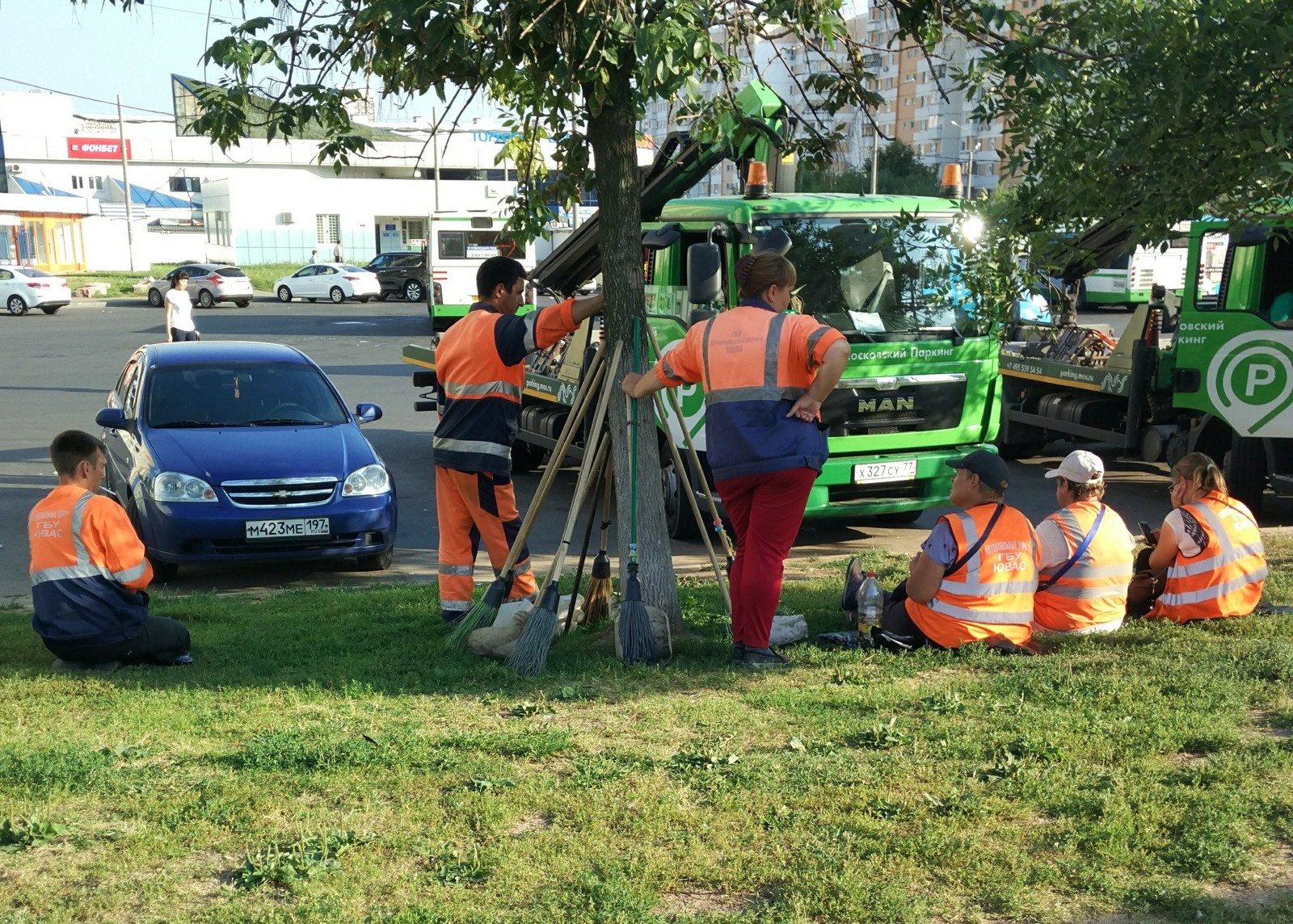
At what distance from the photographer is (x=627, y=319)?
6668mm

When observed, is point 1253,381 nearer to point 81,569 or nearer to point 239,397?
point 239,397

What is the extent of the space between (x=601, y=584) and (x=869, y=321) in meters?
3.94

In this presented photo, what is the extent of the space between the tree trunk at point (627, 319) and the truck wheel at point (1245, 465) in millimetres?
6051

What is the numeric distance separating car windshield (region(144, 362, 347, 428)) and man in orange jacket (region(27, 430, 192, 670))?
3.60 metres

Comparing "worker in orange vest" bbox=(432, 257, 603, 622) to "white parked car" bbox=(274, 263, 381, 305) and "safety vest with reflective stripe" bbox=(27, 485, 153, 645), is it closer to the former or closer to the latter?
"safety vest with reflective stripe" bbox=(27, 485, 153, 645)

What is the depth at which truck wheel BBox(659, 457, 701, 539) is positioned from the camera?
33.6ft

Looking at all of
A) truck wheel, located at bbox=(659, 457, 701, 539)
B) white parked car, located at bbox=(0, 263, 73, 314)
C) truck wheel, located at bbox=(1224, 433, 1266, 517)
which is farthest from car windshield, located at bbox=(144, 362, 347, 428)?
white parked car, located at bbox=(0, 263, 73, 314)

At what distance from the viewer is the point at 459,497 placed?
7.51m

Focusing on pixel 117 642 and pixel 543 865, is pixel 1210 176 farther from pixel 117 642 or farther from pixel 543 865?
pixel 117 642

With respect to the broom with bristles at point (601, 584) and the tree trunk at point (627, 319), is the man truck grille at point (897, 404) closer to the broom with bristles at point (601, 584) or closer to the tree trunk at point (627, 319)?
the broom with bristles at point (601, 584)

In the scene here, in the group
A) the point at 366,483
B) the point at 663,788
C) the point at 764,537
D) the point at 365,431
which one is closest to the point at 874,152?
the point at 365,431

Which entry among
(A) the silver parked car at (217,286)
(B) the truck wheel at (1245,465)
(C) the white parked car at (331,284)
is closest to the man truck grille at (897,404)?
(B) the truck wheel at (1245,465)

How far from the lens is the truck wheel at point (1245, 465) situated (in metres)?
10.8

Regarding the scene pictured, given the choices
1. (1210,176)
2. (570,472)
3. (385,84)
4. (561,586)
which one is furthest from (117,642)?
(570,472)
